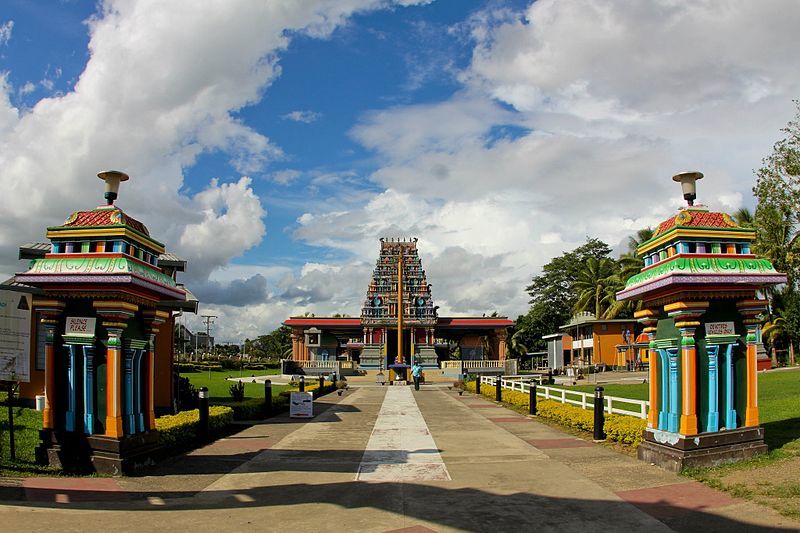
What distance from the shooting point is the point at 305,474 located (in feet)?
33.3

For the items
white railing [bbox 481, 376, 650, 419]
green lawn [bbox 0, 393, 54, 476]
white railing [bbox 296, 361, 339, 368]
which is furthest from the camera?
white railing [bbox 296, 361, 339, 368]

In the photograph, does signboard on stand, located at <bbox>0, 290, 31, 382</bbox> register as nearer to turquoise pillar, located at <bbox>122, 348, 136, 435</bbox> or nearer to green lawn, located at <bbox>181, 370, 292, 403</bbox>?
turquoise pillar, located at <bbox>122, 348, 136, 435</bbox>

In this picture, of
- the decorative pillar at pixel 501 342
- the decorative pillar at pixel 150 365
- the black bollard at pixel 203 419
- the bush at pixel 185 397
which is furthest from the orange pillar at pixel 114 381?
the decorative pillar at pixel 501 342

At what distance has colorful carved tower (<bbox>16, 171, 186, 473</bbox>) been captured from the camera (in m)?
10.0

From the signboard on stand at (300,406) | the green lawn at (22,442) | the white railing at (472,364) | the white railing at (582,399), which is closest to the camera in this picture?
the green lawn at (22,442)

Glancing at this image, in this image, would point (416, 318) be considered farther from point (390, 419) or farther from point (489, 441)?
point (489, 441)

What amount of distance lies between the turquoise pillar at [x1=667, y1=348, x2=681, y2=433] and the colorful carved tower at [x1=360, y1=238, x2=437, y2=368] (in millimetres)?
47633

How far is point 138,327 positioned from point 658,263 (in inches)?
369

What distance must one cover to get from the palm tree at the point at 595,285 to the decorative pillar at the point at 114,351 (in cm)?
5280

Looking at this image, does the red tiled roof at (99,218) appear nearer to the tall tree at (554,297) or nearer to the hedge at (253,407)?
the hedge at (253,407)

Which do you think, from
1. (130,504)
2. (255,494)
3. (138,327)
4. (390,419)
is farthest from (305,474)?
(390,419)

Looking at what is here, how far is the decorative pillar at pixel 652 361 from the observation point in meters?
10.9

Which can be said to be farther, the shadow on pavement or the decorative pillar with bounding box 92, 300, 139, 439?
the decorative pillar with bounding box 92, 300, 139, 439

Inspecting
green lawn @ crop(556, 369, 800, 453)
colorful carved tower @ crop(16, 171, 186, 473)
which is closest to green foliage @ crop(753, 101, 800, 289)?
green lawn @ crop(556, 369, 800, 453)
